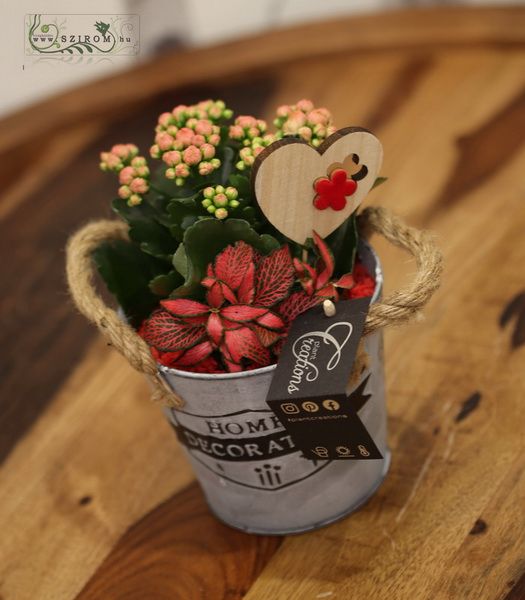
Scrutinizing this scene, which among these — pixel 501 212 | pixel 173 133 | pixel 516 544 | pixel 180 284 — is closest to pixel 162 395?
pixel 180 284

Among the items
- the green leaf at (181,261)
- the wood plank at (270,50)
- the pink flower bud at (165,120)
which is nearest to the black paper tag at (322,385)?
the green leaf at (181,261)

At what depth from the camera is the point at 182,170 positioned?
0.74m

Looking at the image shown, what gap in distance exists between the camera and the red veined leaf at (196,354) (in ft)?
2.44

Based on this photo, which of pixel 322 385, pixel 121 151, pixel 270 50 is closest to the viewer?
pixel 322 385

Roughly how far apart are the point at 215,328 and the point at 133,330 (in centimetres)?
8

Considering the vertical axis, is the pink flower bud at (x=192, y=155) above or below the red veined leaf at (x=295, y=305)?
above

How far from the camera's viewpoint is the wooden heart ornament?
2.32 ft

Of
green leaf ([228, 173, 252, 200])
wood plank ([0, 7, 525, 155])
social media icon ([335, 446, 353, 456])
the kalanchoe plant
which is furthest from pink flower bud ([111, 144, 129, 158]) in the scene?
wood plank ([0, 7, 525, 155])

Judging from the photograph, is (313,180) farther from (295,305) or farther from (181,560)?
(181,560)

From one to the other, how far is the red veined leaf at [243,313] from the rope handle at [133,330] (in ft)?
0.24

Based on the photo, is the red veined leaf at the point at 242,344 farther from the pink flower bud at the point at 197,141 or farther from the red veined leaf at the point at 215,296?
the pink flower bud at the point at 197,141

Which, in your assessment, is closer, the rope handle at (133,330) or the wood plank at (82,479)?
the rope handle at (133,330)

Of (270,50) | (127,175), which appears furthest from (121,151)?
(270,50)

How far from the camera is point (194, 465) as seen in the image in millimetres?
848
